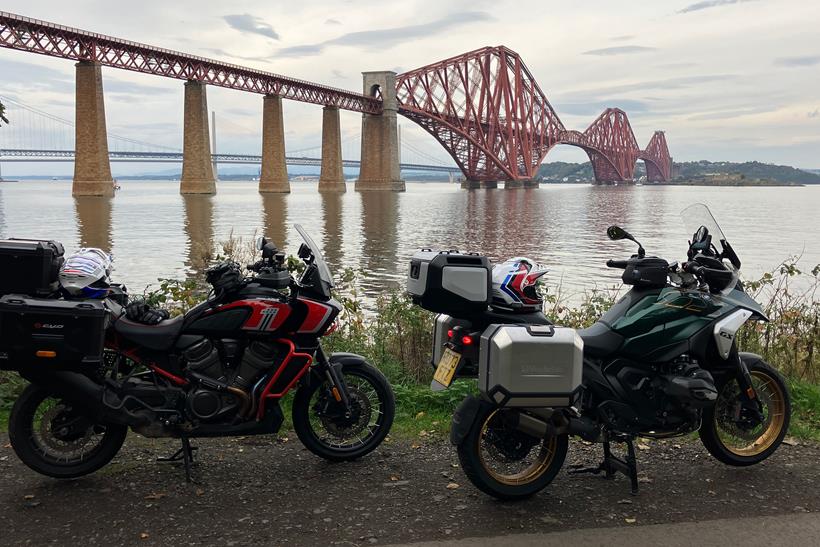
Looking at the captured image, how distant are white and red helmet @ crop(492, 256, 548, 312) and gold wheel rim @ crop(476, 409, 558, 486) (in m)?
0.53

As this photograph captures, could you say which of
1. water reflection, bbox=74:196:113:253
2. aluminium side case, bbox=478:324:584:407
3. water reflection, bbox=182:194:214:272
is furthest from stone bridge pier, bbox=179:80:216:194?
aluminium side case, bbox=478:324:584:407

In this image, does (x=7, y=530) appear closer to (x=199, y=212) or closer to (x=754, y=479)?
(x=754, y=479)

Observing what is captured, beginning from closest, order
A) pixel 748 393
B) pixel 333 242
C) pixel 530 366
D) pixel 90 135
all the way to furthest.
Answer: pixel 530 366, pixel 748 393, pixel 333 242, pixel 90 135

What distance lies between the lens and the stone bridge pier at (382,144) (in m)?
84.6

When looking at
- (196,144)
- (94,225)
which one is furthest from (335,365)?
(196,144)

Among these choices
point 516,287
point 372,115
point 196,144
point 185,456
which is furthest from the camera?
point 372,115

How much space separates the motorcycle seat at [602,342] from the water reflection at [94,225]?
55.7 ft

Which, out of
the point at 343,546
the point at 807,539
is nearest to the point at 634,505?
the point at 807,539

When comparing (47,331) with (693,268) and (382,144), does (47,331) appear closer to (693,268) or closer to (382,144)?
(693,268)

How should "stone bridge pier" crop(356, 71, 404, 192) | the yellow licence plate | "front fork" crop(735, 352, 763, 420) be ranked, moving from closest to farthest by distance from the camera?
the yellow licence plate < "front fork" crop(735, 352, 763, 420) < "stone bridge pier" crop(356, 71, 404, 192)

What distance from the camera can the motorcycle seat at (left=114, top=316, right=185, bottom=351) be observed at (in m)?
3.54

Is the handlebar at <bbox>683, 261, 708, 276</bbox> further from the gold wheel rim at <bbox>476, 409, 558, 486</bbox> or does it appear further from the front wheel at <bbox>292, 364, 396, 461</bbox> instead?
the front wheel at <bbox>292, 364, 396, 461</bbox>

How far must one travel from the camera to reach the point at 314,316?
3.74 metres

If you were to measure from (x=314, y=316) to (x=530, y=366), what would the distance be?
1.23 m
